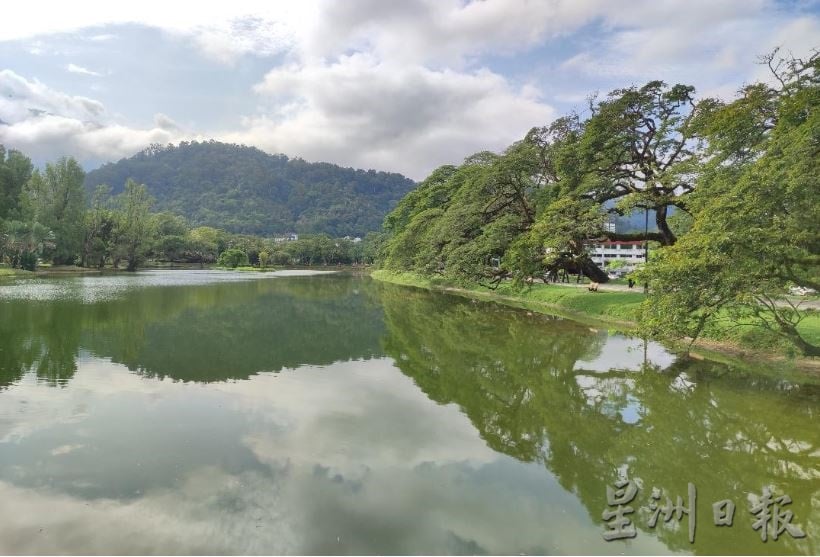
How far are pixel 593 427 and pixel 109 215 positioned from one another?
248ft

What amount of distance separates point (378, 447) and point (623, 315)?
16084 millimetres

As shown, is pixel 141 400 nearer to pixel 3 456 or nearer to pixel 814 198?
pixel 3 456

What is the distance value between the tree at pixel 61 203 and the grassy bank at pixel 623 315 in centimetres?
4524

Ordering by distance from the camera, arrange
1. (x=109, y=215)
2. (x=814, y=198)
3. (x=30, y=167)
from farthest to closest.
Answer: (x=109, y=215)
(x=30, y=167)
(x=814, y=198)

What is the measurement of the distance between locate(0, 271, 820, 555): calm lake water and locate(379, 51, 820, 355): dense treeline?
2450 mm

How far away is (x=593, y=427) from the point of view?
854 centimetres

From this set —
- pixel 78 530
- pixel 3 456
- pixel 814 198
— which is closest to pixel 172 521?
pixel 78 530

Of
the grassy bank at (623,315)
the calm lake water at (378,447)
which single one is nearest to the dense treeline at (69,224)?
the grassy bank at (623,315)

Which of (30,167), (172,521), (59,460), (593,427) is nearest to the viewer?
(172,521)

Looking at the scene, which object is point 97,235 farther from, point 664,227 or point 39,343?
point 664,227

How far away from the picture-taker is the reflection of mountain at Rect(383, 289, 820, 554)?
6.09m

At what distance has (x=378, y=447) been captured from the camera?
729cm

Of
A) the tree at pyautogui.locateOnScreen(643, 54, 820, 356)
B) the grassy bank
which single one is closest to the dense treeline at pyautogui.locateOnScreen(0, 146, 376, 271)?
the grassy bank

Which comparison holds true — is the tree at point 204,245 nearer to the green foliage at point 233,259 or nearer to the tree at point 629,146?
the green foliage at point 233,259
